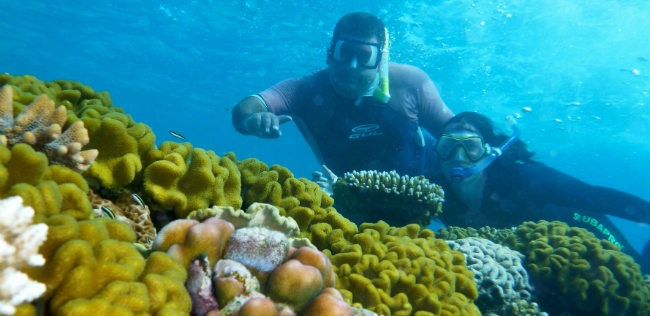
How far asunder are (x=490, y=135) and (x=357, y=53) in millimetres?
3727

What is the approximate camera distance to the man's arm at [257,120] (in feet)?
15.3

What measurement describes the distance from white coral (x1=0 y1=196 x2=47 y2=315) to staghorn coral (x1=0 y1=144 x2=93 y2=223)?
1.00 ft

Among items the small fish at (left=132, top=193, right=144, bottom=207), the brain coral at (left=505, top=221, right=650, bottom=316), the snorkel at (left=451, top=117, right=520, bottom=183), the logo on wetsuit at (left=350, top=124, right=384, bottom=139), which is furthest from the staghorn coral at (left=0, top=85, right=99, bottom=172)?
the snorkel at (left=451, top=117, right=520, bottom=183)

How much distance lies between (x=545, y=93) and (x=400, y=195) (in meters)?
33.0

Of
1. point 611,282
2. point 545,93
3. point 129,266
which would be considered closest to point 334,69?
point 611,282

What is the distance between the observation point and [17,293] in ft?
3.51

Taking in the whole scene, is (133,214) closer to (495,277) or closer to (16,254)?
(16,254)

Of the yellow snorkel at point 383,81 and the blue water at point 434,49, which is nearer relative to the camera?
the yellow snorkel at point 383,81

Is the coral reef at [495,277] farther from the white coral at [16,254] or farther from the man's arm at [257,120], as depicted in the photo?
the white coral at [16,254]

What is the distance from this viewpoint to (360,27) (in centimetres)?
A: 741

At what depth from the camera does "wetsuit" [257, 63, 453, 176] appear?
724 centimetres

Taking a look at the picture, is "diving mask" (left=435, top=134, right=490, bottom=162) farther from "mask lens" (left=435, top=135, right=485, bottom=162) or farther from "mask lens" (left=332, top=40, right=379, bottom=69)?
"mask lens" (left=332, top=40, right=379, bottom=69)

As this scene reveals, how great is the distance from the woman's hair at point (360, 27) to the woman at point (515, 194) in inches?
109

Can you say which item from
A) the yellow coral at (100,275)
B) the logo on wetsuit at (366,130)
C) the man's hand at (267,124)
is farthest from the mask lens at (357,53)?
the yellow coral at (100,275)
